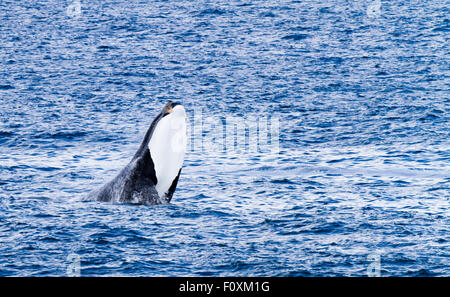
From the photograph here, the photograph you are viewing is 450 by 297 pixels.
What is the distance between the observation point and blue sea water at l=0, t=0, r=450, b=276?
80.7ft

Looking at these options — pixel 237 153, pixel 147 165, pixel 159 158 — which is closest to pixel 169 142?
pixel 159 158

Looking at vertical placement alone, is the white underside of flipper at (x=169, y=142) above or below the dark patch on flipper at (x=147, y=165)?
above

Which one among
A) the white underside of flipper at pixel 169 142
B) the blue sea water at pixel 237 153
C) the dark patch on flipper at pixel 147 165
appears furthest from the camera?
the dark patch on flipper at pixel 147 165

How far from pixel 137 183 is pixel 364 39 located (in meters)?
53.8

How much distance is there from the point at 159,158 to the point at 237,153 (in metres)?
14.5

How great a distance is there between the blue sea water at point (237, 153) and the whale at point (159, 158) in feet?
4.70

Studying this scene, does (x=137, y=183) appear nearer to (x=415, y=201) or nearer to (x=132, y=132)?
(x=415, y=201)

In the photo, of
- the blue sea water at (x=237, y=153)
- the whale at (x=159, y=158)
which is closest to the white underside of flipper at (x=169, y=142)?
the whale at (x=159, y=158)

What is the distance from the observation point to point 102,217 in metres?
27.3

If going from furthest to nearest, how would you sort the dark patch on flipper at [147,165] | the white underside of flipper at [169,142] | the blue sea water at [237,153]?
the dark patch on flipper at [147,165] → the white underside of flipper at [169,142] → the blue sea water at [237,153]

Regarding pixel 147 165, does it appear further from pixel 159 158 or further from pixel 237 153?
pixel 237 153

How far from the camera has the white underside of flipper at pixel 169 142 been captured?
2484cm

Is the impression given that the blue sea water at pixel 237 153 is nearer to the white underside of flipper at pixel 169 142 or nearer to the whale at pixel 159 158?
the whale at pixel 159 158
